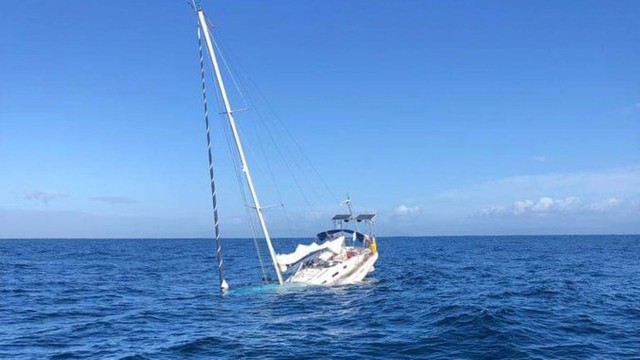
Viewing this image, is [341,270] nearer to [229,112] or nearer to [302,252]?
[302,252]

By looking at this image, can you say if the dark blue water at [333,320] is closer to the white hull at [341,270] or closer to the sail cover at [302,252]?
the white hull at [341,270]

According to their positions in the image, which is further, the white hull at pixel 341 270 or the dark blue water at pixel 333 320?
the white hull at pixel 341 270

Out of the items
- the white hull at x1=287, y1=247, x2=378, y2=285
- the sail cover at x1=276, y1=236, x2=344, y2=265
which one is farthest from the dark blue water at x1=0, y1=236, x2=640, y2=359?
the sail cover at x1=276, y1=236, x2=344, y2=265

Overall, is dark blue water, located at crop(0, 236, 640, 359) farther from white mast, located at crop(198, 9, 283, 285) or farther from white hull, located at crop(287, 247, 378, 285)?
white mast, located at crop(198, 9, 283, 285)

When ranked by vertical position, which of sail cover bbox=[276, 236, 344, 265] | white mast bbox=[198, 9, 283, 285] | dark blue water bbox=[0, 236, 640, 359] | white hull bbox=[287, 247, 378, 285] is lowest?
dark blue water bbox=[0, 236, 640, 359]

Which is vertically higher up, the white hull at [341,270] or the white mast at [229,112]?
the white mast at [229,112]

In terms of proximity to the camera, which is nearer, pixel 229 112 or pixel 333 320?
pixel 333 320

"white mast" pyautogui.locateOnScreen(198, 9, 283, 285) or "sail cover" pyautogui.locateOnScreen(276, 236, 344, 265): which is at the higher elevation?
"white mast" pyautogui.locateOnScreen(198, 9, 283, 285)

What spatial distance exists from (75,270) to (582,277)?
177 feet

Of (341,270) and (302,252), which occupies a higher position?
(302,252)

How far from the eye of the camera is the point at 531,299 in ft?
109

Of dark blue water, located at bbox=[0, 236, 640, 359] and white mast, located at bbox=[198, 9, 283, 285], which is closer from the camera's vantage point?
dark blue water, located at bbox=[0, 236, 640, 359]

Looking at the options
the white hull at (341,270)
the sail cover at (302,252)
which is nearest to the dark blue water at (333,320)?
the white hull at (341,270)

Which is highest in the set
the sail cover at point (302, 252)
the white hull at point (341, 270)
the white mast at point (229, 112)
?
the white mast at point (229, 112)
